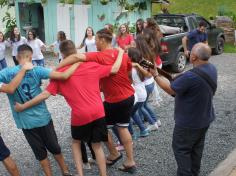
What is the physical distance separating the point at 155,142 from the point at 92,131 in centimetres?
201

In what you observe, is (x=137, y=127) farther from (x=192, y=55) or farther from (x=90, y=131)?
(x=192, y=55)

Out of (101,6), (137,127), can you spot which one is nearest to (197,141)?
(137,127)

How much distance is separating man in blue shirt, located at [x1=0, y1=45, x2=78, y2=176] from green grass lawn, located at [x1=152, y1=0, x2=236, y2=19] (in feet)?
87.4

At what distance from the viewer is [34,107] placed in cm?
443

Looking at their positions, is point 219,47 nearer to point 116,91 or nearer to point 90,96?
point 116,91

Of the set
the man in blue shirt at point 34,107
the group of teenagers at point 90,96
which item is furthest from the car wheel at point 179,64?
the man in blue shirt at point 34,107

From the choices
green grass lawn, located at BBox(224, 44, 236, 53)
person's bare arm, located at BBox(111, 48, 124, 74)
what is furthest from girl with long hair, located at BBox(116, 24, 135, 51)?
green grass lawn, located at BBox(224, 44, 236, 53)

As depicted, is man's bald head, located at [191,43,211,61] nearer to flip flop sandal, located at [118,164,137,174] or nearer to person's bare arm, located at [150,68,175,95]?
person's bare arm, located at [150,68,175,95]

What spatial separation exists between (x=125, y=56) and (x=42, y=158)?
159 cm

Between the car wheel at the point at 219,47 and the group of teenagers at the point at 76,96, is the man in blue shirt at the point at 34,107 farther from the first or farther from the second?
the car wheel at the point at 219,47

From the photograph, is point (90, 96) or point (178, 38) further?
point (178, 38)

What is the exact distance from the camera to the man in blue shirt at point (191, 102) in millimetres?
4078

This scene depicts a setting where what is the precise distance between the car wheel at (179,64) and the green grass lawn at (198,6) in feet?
59.7

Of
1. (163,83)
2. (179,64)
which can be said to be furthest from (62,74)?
(179,64)
